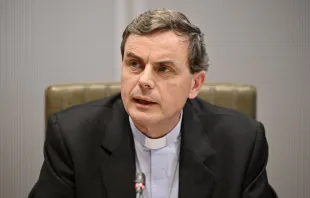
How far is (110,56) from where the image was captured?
9.17 feet

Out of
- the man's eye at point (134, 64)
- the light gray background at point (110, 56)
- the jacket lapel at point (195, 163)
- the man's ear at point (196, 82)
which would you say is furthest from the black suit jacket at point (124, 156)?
the light gray background at point (110, 56)

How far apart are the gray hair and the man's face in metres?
0.02

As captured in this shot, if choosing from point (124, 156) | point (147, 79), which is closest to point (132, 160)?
point (124, 156)

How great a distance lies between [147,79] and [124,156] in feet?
1.24

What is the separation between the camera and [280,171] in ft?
9.59

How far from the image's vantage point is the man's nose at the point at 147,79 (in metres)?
1.48

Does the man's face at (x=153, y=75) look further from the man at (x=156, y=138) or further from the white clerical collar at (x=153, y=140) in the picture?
the white clerical collar at (x=153, y=140)

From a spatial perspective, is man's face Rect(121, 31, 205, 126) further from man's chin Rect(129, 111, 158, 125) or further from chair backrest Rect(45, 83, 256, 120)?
chair backrest Rect(45, 83, 256, 120)

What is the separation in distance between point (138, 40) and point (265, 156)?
2.72ft

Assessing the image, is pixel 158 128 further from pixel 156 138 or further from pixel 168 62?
pixel 168 62

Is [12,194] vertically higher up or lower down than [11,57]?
lower down

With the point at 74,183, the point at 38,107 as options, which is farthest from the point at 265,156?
the point at 38,107

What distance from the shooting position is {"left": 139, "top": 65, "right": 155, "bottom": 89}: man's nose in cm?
148

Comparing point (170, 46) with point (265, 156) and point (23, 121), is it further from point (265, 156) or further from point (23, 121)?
point (23, 121)
